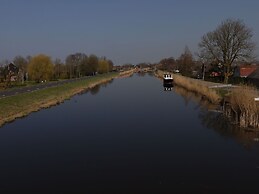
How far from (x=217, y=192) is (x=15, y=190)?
5.64 m

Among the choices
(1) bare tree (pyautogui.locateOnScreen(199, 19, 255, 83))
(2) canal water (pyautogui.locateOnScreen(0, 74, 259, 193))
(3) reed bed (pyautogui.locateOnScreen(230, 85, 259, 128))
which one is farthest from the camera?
(1) bare tree (pyautogui.locateOnScreen(199, 19, 255, 83))

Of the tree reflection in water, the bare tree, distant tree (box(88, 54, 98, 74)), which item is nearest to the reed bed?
the tree reflection in water

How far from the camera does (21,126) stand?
67.9 ft

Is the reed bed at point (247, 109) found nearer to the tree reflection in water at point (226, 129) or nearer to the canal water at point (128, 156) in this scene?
the tree reflection in water at point (226, 129)

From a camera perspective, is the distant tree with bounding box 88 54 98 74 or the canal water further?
the distant tree with bounding box 88 54 98 74

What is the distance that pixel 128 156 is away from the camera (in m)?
13.5

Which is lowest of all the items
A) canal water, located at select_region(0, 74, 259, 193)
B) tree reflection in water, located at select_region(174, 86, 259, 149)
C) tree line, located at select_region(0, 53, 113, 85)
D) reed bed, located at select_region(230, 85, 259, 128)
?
canal water, located at select_region(0, 74, 259, 193)

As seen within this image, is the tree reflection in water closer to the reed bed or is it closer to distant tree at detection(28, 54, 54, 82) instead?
the reed bed

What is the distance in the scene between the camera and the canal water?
10.3 meters

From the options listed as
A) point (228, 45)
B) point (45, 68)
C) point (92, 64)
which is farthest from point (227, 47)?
point (92, 64)

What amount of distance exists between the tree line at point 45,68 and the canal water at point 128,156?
31670 millimetres

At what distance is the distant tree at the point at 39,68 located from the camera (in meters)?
60.6

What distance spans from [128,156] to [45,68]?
50607mm

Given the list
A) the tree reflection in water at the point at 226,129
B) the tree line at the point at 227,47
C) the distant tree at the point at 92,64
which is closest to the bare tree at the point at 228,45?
the tree line at the point at 227,47
